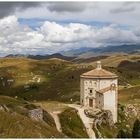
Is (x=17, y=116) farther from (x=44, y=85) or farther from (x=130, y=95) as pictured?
(x=44, y=85)

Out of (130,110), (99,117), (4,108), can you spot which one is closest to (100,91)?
(99,117)

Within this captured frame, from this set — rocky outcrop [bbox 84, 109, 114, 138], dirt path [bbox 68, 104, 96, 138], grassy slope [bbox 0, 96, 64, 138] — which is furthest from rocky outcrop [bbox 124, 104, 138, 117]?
grassy slope [bbox 0, 96, 64, 138]

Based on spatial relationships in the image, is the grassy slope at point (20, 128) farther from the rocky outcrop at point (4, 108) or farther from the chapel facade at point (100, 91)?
the chapel facade at point (100, 91)

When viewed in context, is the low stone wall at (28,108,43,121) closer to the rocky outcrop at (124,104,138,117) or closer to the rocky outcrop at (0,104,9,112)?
the rocky outcrop at (0,104,9,112)

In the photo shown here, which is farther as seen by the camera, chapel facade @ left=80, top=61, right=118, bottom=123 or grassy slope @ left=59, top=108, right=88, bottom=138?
chapel facade @ left=80, top=61, right=118, bottom=123

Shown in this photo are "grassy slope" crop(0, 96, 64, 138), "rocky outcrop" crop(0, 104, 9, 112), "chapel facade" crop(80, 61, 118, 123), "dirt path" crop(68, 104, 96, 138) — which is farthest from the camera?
"chapel facade" crop(80, 61, 118, 123)

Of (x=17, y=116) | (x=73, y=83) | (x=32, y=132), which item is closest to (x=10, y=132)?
(x=32, y=132)

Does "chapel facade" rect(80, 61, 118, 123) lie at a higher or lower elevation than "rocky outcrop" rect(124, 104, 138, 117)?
higher

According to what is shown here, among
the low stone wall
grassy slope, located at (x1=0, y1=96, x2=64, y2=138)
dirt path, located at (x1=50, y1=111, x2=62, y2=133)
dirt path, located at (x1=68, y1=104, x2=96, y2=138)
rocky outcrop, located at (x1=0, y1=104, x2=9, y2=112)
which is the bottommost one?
dirt path, located at (x1=68, y1=104, x2=96, y2=138)

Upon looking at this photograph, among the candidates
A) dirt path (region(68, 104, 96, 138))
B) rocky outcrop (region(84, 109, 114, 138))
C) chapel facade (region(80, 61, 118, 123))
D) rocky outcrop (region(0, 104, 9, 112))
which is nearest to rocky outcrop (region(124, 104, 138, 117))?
chapel facade (region(80, 61, 118, 123))

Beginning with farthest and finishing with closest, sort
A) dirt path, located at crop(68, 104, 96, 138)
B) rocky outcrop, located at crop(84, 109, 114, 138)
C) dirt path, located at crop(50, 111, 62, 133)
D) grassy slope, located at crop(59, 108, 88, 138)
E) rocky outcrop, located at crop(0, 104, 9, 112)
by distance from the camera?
1. rocky outcrop, located at crop(84, 109, 114, 138)
2. dirt path, located at crop(68, 104, 96, 138)
3. dirt path, located at crop(50, 111, 62, 133)
4. grassy slope, located at crop(59, 108, 88, 138)
5. rocky outcrop, located at crop(0, 104, 9, 112)

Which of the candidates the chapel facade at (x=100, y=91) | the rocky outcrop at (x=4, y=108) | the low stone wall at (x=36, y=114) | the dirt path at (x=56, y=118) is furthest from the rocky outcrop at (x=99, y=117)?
the rocky outcrop at (x=4, y=108)
